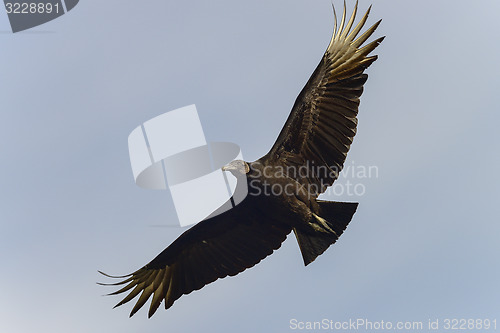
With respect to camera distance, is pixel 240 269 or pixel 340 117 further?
pixel 240 269

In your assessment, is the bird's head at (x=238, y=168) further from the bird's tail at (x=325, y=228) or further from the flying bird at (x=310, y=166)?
the bird's tail at (x=325, y=228)

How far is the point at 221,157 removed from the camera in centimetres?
838

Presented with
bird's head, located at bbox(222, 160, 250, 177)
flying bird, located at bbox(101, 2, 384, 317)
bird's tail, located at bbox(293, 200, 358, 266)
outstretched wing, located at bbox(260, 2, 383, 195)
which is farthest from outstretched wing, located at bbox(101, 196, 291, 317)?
outstretched wing, located at bbox(260, 2, 383, 195)

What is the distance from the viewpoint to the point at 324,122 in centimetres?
826

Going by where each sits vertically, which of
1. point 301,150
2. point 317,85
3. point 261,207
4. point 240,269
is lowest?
point 240,269

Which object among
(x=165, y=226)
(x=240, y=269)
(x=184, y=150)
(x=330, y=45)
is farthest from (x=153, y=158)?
(x=330, y=45)

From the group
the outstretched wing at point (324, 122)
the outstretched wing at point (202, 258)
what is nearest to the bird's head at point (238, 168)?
the outstretched wing at point (324, 122)

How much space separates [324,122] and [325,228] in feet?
4.13

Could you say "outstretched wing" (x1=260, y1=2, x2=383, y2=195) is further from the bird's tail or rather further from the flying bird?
the bird's tail

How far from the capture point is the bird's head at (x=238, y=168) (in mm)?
8070

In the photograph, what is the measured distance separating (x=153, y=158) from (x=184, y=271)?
1.75 metres

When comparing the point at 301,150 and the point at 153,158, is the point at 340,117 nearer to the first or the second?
the point at 301,150

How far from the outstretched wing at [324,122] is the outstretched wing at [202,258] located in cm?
99

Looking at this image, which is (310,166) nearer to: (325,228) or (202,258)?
(325,228)
